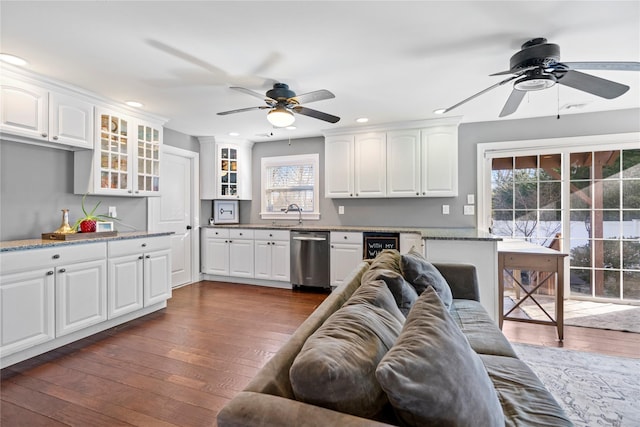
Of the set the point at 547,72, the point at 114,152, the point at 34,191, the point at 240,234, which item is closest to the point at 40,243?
the point at 34,191

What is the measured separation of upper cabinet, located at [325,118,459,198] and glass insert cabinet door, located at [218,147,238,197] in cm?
161

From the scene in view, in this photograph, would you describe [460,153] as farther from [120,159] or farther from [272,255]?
[120,159]

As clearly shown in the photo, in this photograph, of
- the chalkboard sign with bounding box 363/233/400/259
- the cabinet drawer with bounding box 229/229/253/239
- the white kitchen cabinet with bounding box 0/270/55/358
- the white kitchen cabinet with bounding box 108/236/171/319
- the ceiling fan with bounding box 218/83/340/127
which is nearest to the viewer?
the white kitchen cabinet with bounding box 0/270/55/358

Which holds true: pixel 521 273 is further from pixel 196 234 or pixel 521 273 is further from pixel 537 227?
pixel 196 234

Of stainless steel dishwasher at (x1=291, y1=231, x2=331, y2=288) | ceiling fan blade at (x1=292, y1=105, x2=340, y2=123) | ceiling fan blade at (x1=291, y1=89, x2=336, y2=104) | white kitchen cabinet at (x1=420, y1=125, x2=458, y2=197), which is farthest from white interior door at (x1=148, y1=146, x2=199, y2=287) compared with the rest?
white kitchen cabinet at (x1=420, y1=125, x2=458, y2=197)

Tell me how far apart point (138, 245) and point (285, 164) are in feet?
8.63

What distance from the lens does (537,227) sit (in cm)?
404

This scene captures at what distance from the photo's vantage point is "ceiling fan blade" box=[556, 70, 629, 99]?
2127 mm

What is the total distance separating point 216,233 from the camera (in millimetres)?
4961

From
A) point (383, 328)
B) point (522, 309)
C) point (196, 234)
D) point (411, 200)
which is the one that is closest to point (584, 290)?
point (522, 309)

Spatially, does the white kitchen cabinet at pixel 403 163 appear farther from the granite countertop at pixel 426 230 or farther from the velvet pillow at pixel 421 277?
the velvet pillow at pixel 421 277

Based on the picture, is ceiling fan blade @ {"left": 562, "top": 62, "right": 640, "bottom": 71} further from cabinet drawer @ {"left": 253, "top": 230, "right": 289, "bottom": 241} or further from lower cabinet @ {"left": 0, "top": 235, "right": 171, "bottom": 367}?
lower cabinet @ {"left": 0, "top": 235, "right": 171, "bottom": 367}

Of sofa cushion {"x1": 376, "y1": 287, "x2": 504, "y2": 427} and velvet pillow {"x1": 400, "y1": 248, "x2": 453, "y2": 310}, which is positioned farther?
velvet pillow {"x1": 400, "y1": 248, "x2": 453, "y2": 310}

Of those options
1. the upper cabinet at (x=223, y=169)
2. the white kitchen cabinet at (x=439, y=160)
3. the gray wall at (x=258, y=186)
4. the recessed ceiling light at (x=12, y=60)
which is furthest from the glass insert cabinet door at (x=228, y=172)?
the white kitchen cabinet at (x=439, y=160)
